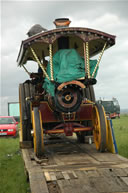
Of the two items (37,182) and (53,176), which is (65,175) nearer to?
(53,176)

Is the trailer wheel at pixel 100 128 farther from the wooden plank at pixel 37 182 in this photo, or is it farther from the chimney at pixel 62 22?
the wooden plank at pixel 37 182

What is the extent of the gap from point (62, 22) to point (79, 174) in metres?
3.79

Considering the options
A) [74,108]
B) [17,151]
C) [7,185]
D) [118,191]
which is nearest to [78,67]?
[74,108]

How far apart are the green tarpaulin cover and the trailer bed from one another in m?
1.60

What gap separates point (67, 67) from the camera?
20.3ft

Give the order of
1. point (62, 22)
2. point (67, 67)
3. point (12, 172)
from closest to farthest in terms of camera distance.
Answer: point (67, 67)
point (12, 172)
point (62, 22)

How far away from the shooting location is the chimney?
268 inches

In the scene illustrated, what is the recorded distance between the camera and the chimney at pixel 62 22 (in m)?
6.81

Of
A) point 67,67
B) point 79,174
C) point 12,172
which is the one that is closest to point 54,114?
point 67,67

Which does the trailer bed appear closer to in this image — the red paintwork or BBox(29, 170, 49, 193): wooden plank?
BBox(29, 170, 49, 193): wooden plank

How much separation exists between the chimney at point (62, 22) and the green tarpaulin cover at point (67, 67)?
2.32ft

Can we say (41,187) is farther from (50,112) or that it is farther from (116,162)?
(50,112)

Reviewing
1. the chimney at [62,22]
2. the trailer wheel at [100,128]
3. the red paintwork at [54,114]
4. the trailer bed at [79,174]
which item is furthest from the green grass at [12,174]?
the chimney at [62,22]

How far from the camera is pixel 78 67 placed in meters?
6.32
